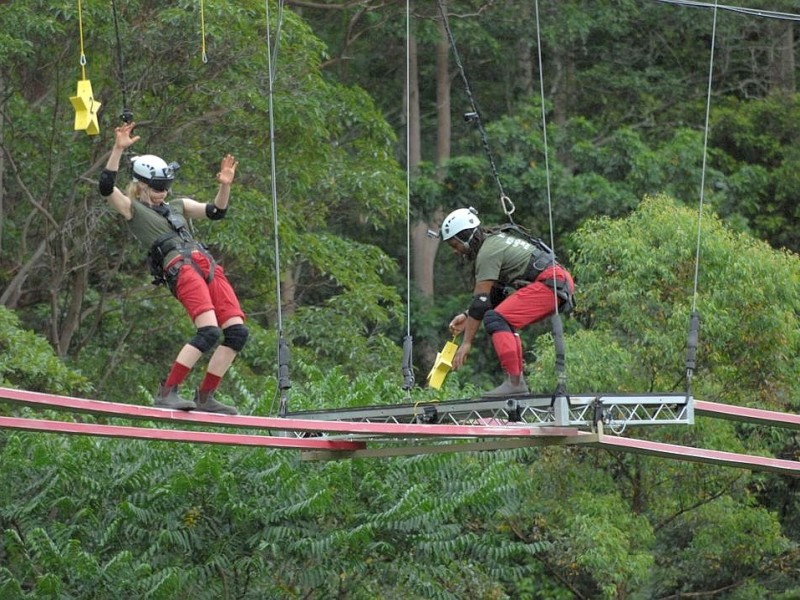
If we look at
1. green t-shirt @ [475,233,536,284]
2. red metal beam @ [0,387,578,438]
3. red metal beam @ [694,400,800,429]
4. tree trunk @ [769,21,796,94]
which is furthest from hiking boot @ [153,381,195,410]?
tree trunk @ [769,21,796,94]

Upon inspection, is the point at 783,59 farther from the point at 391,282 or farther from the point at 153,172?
the point at 153,172

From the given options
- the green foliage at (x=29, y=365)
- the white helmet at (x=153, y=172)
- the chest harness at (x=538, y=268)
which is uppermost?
the white helmet at (x=153, y=172)

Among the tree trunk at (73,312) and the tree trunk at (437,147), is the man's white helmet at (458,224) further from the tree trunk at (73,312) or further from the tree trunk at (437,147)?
the tree trunk at (437,147)

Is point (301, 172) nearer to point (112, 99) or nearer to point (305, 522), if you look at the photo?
point (112, 99)

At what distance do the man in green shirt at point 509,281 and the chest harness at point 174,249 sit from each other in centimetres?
155

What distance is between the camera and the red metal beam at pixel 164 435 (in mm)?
11898

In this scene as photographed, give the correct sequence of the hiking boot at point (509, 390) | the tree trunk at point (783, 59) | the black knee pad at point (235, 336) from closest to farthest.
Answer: the black knee pad at point (235, 336) → the hiking boot at point (509, 390) → the tree trunk at point (783, 59)

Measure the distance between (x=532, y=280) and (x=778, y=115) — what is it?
1632 centimetres

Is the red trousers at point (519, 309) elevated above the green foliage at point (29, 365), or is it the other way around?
the red trousers at point (519, 309)

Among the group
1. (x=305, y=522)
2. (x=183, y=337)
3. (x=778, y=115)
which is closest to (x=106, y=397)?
(x=183, y=337)

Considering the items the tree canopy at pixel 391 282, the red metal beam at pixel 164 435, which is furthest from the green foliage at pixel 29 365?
the red metal beam at pixel 164 435

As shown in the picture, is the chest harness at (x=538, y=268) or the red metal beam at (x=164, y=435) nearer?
the red metal beam at (x=164, y=435)

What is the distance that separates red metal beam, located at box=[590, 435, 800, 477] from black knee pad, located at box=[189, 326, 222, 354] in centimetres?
239

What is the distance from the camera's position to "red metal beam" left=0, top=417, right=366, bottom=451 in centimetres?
1190
